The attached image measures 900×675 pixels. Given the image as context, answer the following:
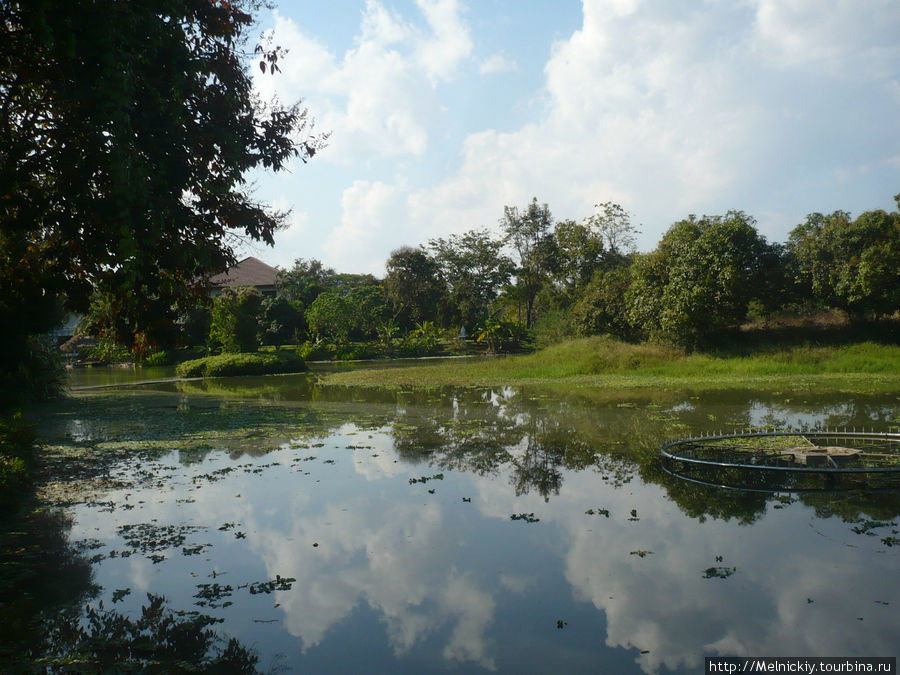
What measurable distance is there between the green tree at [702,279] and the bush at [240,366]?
16508 millimetres

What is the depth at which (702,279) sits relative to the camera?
2231cm

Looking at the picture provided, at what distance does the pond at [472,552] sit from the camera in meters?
4.18

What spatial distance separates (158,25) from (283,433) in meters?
8.69

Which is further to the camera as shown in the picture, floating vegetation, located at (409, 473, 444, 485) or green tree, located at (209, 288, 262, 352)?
green tree, located at (209, 288, 262, 352)

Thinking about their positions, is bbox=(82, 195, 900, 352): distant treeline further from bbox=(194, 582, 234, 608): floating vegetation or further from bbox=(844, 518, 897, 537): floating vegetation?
bbox=(844, 518, 897, 537): floating vegetation

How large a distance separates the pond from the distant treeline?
2323 millimetres

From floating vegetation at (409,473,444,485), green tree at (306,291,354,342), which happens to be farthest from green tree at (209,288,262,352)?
floating vegetation at (409,473,444,485)

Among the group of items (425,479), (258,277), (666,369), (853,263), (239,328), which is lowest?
(425,479)

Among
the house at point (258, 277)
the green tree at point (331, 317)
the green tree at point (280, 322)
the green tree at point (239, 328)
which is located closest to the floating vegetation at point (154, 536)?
the green tree at point (239, 328)

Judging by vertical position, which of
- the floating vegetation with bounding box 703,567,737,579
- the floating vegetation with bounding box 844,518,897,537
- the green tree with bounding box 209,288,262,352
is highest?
the green tree with bounding box 209,288,262,352

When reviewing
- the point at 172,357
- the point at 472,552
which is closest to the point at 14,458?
the point at 472,552

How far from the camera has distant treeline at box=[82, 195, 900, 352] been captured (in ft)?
71.8

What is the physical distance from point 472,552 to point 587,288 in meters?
25.9

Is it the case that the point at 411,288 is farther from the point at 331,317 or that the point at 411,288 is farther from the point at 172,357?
the point at 172,357
